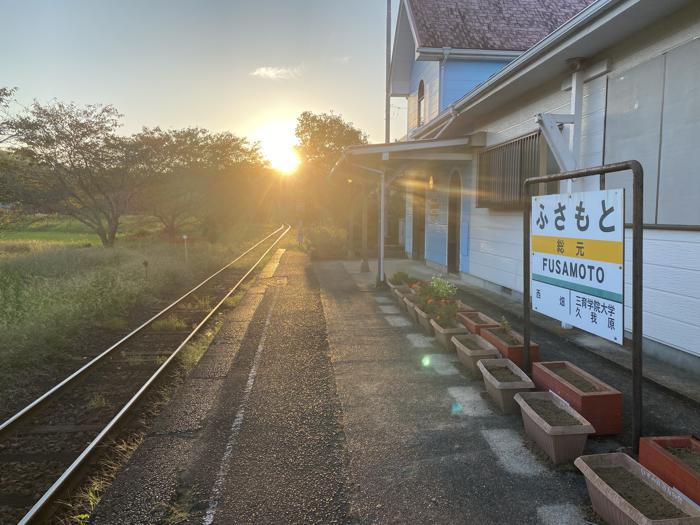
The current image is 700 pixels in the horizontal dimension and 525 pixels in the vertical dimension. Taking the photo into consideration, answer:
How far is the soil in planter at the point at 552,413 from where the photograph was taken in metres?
3.47

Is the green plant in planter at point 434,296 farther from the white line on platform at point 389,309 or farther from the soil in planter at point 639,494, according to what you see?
the soil in planter at point 639,494

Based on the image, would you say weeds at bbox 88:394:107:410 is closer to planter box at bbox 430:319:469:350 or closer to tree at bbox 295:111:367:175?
planter box at bbox 430:319:469:350

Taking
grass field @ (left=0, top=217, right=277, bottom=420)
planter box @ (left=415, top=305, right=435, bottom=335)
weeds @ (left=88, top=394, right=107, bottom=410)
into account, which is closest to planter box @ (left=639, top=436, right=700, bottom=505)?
planter box @ (left=415, top=305, right=435, bottom=335)

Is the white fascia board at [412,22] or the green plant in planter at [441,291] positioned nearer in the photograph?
the green plant in planter at [441,291]

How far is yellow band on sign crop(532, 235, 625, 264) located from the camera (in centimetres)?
313

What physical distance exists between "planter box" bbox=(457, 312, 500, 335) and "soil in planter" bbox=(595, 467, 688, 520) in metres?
2.91

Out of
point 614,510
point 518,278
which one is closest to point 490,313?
point 518,278

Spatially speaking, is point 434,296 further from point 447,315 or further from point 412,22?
point 412,22

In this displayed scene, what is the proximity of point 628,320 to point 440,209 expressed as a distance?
26.3 ft

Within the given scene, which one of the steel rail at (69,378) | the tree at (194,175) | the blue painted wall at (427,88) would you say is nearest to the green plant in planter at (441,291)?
the steel rail at (69,378)

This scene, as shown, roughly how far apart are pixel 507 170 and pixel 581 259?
568cm

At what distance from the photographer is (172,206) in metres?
24.0

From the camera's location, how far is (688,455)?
2.75m

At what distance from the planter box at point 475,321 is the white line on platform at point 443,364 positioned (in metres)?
0.46
